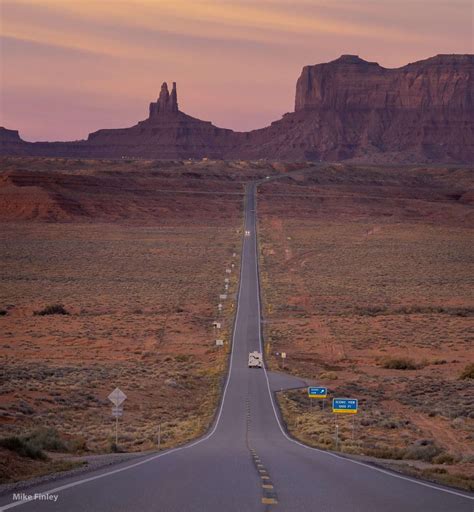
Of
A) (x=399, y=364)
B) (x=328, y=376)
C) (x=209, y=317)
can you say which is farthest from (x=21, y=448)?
(x=209, y=317)

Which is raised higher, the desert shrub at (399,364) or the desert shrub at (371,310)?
the desert shrub at (399,364)

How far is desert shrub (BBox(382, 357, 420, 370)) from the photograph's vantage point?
47.0 metres

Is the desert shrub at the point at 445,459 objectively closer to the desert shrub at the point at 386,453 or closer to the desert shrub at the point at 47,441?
the desert shrub at the point at 386,453

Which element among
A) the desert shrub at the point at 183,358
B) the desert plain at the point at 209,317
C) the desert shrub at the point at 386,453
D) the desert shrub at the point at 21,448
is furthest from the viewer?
the desert shrub at the point at 183,358

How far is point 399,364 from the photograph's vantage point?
47062 mm

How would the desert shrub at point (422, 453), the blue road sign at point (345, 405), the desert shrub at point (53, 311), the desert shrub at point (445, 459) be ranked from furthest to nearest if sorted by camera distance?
the desert shrub at point (53, 311)
the blue road sign at point (345, 405)
the desert shrub at point (422, 453)
the desert shrub at point (445, 459)

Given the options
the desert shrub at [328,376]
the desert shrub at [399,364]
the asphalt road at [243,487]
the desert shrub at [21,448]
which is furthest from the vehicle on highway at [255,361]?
the desert shrub at [21,448]

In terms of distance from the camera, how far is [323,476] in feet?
50.4

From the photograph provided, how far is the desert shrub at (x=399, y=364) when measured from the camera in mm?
47000

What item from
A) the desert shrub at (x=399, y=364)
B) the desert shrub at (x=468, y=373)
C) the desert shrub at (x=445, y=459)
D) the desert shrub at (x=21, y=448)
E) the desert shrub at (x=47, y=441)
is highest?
the desert shrub at (x=21, y=448)

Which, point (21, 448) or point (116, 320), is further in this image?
point (116, 320)

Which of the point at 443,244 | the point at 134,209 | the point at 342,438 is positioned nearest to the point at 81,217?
the point at 134,209

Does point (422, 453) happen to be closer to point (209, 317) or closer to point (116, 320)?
point (116, 320)

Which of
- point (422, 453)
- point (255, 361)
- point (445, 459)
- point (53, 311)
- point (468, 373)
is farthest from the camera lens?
point (53, 311)
